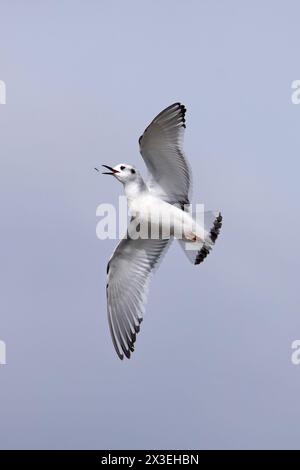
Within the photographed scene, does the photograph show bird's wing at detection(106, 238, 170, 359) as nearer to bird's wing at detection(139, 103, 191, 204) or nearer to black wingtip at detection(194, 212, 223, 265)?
bird's wing at detection(139, 103, 191, 204)

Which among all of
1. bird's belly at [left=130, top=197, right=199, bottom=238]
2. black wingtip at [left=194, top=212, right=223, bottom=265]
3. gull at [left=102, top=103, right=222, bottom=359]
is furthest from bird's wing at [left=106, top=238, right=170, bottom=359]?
black wingtip at [left=194, top=212, right=223, bottom=265]

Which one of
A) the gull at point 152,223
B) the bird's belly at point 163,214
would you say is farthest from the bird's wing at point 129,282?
the bird's belly at point 163,214

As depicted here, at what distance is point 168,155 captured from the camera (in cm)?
1234

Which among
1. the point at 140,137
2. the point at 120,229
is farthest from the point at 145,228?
the point at 140,137

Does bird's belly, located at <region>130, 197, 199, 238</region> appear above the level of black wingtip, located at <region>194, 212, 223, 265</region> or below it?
above

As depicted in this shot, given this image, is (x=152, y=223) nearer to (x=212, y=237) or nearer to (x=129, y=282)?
(x=212, y=237)

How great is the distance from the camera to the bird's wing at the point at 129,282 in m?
12.7

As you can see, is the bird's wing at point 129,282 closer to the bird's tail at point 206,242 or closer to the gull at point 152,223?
the gull at point 152,223

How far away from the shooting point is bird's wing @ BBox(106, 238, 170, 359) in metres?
12.7

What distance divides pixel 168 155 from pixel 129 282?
1.49 metres

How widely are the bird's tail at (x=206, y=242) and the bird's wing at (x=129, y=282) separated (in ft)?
2.18

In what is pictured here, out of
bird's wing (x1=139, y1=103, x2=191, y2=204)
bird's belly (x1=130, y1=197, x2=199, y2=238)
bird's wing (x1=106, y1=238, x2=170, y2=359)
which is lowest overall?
A: bird's wing (x1=106, y1=238, x2=170, y2=359)

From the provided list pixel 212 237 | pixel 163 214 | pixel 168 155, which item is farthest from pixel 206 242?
pixel 168 155

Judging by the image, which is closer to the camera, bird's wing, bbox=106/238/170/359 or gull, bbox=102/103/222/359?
gull, bbox=102/103/222/359
